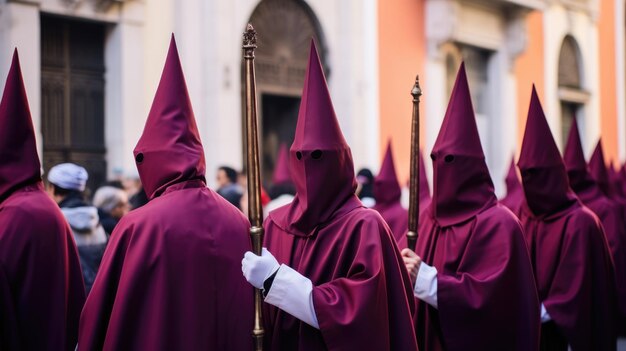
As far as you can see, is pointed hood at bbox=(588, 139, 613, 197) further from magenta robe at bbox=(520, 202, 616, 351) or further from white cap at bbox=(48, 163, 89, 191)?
white cap at bbox=(48, 163, 89, 191)

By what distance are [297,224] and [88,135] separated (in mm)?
7657

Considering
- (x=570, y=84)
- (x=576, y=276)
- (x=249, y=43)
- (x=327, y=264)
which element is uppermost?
(x=570, y=84)

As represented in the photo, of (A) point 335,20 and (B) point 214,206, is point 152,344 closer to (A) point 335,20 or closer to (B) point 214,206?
(B) point 214,206

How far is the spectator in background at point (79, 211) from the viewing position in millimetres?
5633

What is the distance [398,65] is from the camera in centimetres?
1527

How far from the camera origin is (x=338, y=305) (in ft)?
11.0

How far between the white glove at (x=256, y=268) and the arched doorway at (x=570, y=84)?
18.3 m

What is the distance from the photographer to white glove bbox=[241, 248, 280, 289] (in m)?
3.30

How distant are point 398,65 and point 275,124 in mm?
2779

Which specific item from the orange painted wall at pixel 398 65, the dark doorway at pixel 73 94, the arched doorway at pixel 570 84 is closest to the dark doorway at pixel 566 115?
the arched doorway at pixel 570 84

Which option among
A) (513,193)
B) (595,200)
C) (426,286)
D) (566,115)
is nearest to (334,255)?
(426,286)

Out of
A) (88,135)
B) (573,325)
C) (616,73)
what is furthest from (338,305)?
(616,73)

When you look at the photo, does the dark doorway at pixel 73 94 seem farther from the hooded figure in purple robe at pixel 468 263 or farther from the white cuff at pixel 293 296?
the white cuff at pixel 293 296

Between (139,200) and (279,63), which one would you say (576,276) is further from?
(279,63)
